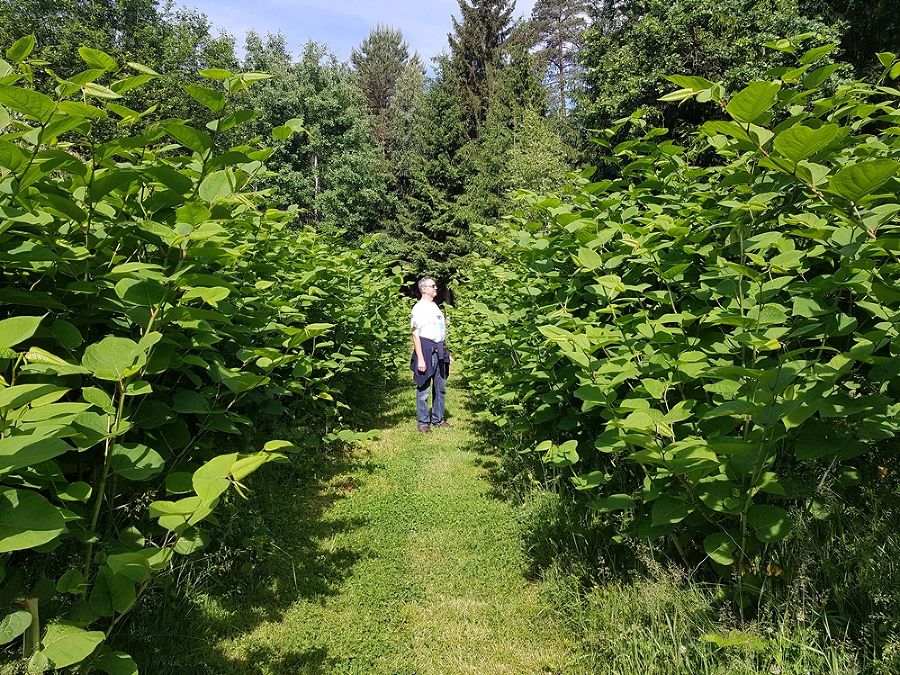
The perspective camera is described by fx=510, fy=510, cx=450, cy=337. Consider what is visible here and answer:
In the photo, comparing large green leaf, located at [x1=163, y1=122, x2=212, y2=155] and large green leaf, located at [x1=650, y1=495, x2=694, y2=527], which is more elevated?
large green leaf, located at [x1=163, y1=122, x2=212, y2=155]

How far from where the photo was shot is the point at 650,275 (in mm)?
2721

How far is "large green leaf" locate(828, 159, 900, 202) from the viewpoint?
1230 mm

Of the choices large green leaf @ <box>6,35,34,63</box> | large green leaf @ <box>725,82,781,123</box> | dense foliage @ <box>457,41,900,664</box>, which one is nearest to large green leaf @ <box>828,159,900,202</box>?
dense foliage @ <box>457,41,900,664</box>

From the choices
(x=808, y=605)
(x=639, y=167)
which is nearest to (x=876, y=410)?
(x=808, y=605)

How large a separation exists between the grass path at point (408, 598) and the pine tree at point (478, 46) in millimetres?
32225

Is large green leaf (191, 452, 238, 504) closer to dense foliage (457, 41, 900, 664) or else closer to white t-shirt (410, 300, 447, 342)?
dense foliage (457, 41, 900, 664)

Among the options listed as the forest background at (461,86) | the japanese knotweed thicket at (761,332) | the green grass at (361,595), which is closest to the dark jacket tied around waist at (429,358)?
the green grass at (361,595)

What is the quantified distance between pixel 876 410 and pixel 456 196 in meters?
30.6

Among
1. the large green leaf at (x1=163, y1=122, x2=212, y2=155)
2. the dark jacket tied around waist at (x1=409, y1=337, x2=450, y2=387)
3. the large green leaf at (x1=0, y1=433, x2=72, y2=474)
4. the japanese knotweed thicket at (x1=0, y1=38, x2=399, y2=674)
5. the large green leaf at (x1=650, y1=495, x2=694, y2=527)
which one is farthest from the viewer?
the dark jacket tied around waist at (x1=409, y1=337, x2=450, y2=387)

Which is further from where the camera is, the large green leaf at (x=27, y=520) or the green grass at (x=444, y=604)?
the green grass at (x=444, y=604)

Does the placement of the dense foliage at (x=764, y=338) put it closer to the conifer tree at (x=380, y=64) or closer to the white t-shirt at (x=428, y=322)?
the white t-shirt at (x=428, y=322)

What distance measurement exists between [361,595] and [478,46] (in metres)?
37.1

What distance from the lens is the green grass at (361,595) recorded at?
247 cm

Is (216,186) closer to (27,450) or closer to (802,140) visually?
(27,450)
